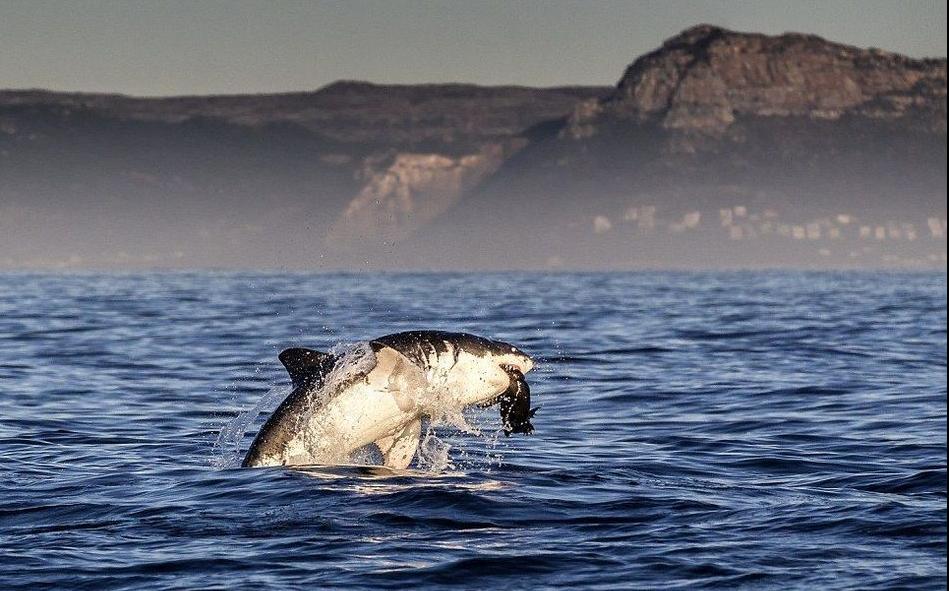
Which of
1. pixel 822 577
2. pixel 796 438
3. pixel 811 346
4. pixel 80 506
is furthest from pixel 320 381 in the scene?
pixel 811 346

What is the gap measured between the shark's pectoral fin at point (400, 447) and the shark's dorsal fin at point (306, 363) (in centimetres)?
107

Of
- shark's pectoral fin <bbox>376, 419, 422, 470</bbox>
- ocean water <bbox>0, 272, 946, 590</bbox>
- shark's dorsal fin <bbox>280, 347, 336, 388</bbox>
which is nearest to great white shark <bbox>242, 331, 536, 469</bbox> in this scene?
shark's dorsal fin <bbox>280, 347, 336, 388</bbox>

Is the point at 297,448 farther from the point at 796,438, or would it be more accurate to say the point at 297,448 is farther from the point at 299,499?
A: the point at 796,438

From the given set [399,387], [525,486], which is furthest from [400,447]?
[525,486]

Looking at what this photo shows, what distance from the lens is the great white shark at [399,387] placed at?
14.2m

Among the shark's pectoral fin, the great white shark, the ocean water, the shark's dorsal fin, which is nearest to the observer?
the ocean water

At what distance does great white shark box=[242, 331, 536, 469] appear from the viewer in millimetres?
14227

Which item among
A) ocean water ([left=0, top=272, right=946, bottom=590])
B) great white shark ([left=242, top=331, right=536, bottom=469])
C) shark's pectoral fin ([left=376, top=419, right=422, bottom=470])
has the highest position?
great white shark ([left=242, top=331, right=536, bottom=469])

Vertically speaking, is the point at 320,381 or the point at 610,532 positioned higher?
the point at 320,381

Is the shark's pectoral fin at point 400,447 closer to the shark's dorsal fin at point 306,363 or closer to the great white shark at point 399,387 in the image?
the great white shark at point 399,387

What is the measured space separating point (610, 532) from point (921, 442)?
7.15 meters

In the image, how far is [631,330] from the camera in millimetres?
43531

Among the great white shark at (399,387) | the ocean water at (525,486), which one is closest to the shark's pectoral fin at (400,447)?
the ocean water at (525,486)

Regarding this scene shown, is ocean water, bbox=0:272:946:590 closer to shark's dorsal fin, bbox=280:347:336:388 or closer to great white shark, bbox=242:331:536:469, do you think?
great white shark, bbox=242:331:536:469
